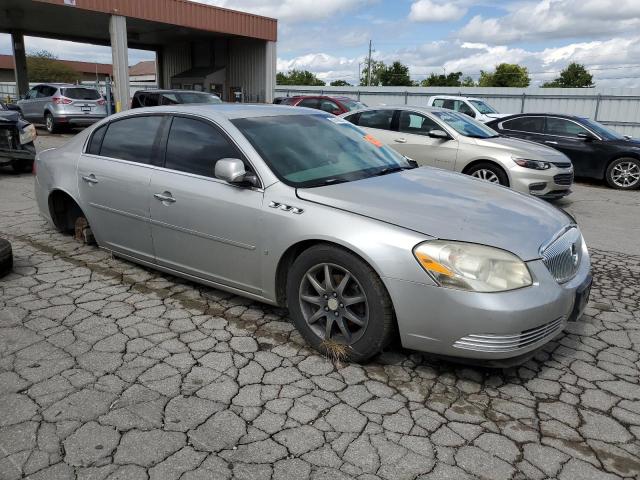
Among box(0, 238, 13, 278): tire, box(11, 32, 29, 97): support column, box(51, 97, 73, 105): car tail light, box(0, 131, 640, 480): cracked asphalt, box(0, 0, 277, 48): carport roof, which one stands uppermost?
box(0, 0, 277, 48): carport roof

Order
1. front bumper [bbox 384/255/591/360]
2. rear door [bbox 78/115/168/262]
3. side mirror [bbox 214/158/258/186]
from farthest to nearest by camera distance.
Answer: rear door [bbox 78/115/168/262]
side mirror [bbox 214/158/258/186]
front bumper [bbox 384/255/591/360]

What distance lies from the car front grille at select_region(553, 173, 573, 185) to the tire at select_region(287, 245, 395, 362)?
5.92 metres

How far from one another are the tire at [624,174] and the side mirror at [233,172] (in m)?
9.68

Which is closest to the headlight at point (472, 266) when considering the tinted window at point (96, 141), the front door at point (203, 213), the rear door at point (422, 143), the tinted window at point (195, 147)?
the front door at point (203, 213)

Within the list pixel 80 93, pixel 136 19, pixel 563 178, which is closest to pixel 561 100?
pixel 563 178

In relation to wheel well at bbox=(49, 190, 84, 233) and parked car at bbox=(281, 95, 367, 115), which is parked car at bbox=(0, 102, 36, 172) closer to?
wheel well at bbox=(49, 190, 84, 233)

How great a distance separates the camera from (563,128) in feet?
36.9

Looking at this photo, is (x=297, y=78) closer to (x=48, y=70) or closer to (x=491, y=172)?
(x=48, y=70)

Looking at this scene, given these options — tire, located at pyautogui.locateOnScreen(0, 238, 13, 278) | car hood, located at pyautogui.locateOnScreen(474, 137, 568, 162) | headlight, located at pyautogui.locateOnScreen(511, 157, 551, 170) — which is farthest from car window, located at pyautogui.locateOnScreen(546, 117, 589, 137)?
tire, located at pyautogui.locateOnScreen(0, 238, 13, 278)

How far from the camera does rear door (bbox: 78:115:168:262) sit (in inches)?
166

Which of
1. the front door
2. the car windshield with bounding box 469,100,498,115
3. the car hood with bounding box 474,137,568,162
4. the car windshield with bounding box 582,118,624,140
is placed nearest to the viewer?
the front door

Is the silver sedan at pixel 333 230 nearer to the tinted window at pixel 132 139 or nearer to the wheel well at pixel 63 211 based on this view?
the tinted window at pixel 132 139

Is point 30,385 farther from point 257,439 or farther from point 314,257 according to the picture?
point 314,257

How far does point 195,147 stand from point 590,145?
9577 mm
